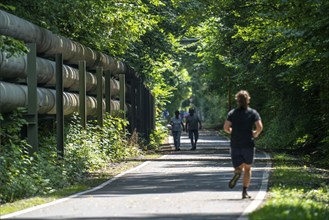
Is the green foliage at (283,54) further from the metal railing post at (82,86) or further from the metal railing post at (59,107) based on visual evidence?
the metal railing post at (59,107)

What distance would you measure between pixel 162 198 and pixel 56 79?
681 centimetres

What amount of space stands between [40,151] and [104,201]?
582 cm

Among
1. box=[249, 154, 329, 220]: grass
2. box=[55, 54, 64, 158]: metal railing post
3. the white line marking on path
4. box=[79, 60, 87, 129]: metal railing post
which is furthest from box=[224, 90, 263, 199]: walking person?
box=[79, 60, 87, 129]: metal railing post

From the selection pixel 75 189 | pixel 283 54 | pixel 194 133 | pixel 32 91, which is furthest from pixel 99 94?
pixel 194 133

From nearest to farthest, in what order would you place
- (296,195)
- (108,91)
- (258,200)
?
(258,200) < (296,195) < (108,91)

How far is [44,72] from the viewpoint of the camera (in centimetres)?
2141

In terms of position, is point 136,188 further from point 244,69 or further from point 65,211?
point 244,69

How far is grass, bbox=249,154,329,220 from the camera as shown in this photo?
1233 cm

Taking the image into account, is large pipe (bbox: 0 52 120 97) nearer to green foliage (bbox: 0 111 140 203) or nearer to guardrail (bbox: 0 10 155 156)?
guardrail (bbox: 0 10 155 156)

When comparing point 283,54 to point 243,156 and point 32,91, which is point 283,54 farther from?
point 243,156

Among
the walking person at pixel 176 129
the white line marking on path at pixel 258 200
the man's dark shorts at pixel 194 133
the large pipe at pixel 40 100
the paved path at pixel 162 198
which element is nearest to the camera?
the white line marking on path at pixel 258 200

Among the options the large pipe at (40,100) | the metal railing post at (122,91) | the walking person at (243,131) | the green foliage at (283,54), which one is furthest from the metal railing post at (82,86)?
the walking person at (243,131)

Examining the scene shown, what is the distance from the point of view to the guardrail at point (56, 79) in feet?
62.1

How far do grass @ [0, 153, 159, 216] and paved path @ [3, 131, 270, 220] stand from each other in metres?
0.27
